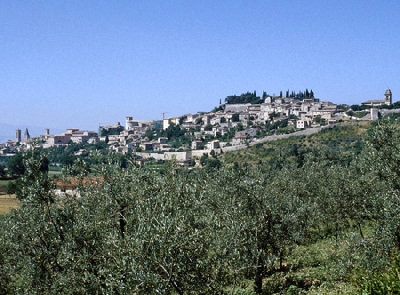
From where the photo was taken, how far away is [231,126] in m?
147

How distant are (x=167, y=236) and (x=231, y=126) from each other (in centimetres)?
13975

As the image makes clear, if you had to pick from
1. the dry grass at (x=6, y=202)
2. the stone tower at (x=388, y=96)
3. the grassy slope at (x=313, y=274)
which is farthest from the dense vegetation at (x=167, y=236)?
the stone tower at (x=388, y=96)

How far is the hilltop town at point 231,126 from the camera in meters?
112

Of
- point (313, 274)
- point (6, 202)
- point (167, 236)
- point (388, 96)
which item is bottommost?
point (6, 202)

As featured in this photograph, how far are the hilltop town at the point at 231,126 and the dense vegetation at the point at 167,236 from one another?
8428cm

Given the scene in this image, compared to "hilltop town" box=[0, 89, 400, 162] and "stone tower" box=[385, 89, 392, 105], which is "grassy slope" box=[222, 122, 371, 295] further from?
"stone tower" box=[385, 89, 392, 105]

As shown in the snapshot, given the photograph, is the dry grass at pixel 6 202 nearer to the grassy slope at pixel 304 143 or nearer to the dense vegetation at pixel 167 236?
the grassy slope at pixel 304 143

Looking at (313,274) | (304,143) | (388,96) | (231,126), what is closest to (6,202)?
(313,274)

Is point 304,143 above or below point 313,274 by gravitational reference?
above

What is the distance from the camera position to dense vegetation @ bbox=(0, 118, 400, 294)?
309 inches

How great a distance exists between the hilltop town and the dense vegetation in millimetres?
84281

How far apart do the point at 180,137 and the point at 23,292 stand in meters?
136

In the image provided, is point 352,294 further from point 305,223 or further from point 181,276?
point 305,223

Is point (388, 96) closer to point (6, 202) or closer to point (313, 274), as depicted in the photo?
point (6, 202)
